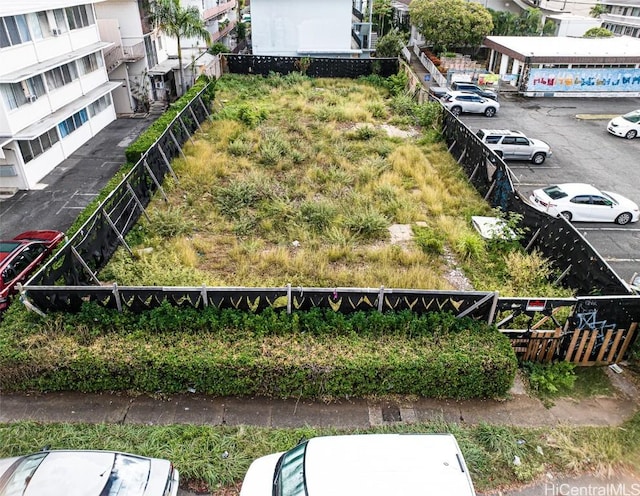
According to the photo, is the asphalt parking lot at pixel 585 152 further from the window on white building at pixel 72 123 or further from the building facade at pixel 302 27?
the window on white building at pixel 72 123

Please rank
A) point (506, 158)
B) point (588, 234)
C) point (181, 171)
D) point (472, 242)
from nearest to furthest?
point (472, 242) < point (588, 234) < point (181, 171) < point (506, 158)

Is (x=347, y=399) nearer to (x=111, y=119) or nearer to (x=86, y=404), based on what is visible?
(x=86, y=404)

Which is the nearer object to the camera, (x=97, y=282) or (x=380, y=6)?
(x=97, y=282)

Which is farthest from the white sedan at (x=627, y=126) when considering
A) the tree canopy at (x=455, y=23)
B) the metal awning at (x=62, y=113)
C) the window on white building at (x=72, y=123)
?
the window on white building at (x=72, y=123)

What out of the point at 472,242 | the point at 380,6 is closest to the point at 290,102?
the point at 472,242

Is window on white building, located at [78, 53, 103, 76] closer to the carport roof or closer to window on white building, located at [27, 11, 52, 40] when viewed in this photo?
window on white building, located at [27, 11, 52, 40]

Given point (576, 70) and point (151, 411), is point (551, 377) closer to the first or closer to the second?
point (151, 411)

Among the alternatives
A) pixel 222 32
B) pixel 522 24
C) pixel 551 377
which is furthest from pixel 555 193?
pixel 222 32
